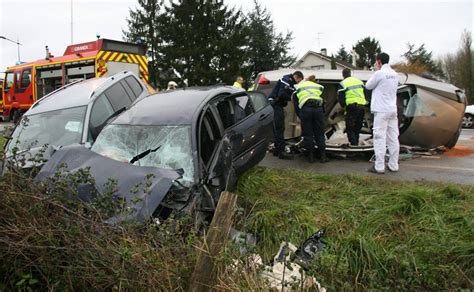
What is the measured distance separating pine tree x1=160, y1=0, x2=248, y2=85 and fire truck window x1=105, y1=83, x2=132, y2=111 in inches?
776

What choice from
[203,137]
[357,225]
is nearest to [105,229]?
[203,137]

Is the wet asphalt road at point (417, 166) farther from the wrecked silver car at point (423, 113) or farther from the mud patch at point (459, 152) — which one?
the wrecked silver car at point (423, 113)

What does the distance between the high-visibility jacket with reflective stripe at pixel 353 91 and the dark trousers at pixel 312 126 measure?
29.6 inches

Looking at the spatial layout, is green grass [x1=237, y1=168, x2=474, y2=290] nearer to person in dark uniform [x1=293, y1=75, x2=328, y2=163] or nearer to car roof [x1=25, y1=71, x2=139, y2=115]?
person in dark uniform [x1=293, y1=75, x2=328, y2=163]

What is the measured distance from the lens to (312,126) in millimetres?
6863

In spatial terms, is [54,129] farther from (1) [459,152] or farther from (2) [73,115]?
(1) [459,152]

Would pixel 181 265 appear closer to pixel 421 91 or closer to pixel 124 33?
pixel 421 91

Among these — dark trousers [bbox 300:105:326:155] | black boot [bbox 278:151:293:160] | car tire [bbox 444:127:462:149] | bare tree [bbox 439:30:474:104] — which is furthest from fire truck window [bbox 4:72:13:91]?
bare tree [bbox 439:30:474:104]

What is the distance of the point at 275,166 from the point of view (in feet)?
22.5

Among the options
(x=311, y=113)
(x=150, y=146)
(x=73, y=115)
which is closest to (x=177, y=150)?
(x=150, y=146)

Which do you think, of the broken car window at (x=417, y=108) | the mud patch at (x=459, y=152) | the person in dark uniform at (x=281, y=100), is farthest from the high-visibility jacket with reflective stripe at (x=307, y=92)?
the mud patch at (x=459, y=152)

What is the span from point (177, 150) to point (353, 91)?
4.32 meters

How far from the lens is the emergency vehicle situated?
1130 centimetres

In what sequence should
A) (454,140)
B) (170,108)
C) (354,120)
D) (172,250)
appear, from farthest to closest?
(454,140)
(354,120)
(170,108)
(172,250)
